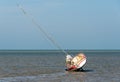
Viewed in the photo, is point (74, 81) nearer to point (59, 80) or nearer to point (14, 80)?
point (59, 80)

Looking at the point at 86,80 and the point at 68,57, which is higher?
the point at 68,57

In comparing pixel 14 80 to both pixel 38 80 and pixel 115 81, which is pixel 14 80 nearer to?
pixel 38 80

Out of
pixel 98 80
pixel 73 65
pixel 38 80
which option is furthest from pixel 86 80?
pixel 73 65

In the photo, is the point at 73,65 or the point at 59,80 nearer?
the point at 59,80

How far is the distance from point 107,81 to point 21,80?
35.7ft

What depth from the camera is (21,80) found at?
189 feet

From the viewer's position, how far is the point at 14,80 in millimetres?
57281

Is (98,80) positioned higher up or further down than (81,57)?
further down

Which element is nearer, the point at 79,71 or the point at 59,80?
the point at 59,80

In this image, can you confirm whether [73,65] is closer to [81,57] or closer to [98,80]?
[81,57]

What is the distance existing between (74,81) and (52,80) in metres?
2.81

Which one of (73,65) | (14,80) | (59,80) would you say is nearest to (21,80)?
(14,80)

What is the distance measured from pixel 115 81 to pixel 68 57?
18.4m

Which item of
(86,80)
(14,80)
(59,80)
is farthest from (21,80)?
(86,80)
